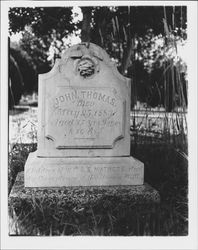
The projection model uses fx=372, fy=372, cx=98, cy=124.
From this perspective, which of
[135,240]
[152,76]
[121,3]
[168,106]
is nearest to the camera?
[135,240]

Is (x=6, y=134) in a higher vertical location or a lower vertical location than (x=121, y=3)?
lower

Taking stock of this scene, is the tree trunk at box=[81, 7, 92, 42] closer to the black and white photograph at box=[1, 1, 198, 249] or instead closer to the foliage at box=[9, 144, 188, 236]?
the black and white photograph at box=[1, 1, 198, 249]

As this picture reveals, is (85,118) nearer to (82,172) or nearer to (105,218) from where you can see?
(82,172)

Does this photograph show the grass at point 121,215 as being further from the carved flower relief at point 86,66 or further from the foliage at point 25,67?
the foliage at point 25,67

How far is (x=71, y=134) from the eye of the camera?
13.0 ft

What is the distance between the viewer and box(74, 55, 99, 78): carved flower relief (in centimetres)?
392

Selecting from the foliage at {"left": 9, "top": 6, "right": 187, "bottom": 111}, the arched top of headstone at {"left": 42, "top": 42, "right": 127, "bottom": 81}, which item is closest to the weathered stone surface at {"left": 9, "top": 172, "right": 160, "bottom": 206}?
the arched top of headstone at {"left": 42, "top": 42, "right": 127, "bottom": 81}

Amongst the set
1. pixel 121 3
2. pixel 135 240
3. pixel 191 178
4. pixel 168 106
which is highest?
pixel 121 3

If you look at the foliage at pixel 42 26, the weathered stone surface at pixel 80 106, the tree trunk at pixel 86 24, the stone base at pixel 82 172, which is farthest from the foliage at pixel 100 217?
the foliage at pixel 42 26

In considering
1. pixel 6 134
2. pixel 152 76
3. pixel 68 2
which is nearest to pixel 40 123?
pixel 6 134

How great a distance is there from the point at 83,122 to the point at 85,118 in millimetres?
48

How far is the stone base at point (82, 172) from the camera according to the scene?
3854 millimetres
